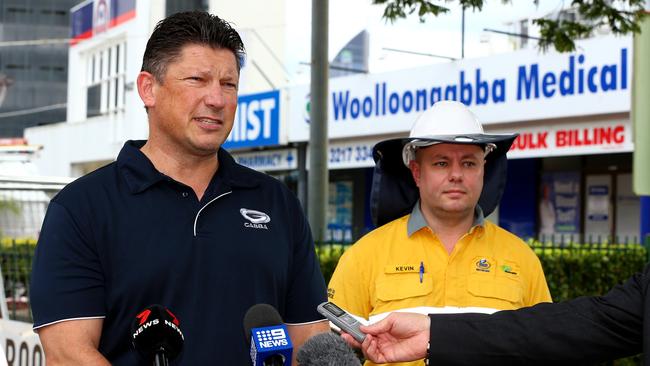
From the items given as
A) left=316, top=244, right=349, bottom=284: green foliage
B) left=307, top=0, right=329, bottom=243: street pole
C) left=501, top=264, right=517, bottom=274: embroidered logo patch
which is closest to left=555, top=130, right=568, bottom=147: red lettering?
left=316, top=244, right=349, bottom=284: green foliage

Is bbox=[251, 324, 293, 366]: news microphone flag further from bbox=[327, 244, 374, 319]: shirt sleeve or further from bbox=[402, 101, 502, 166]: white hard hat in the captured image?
bbox=[402, 101, 502, 166]: white hard hat

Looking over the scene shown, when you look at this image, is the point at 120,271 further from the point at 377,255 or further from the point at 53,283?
the point at 377,255

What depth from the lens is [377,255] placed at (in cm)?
408

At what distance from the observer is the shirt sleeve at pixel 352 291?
3992mm

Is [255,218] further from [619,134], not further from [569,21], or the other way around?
[619,134]

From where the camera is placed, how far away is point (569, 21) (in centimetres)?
820

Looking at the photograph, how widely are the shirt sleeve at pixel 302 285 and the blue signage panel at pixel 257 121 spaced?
19781 mm

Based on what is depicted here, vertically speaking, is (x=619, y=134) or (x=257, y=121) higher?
(x=257, y=121)

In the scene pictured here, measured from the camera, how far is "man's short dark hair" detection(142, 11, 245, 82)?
306 centimetres

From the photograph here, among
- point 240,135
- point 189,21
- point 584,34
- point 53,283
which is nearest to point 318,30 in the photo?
point 584,34

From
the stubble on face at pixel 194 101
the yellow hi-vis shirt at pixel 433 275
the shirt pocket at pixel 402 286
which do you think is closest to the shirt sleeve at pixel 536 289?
the yellow hi-vis shirt at pixel 433 275

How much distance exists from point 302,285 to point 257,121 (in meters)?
21.0

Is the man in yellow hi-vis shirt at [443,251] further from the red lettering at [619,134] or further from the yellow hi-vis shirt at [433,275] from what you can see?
the red lettering at [619,134]

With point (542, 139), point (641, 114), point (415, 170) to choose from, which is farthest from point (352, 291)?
point (542, 139)
